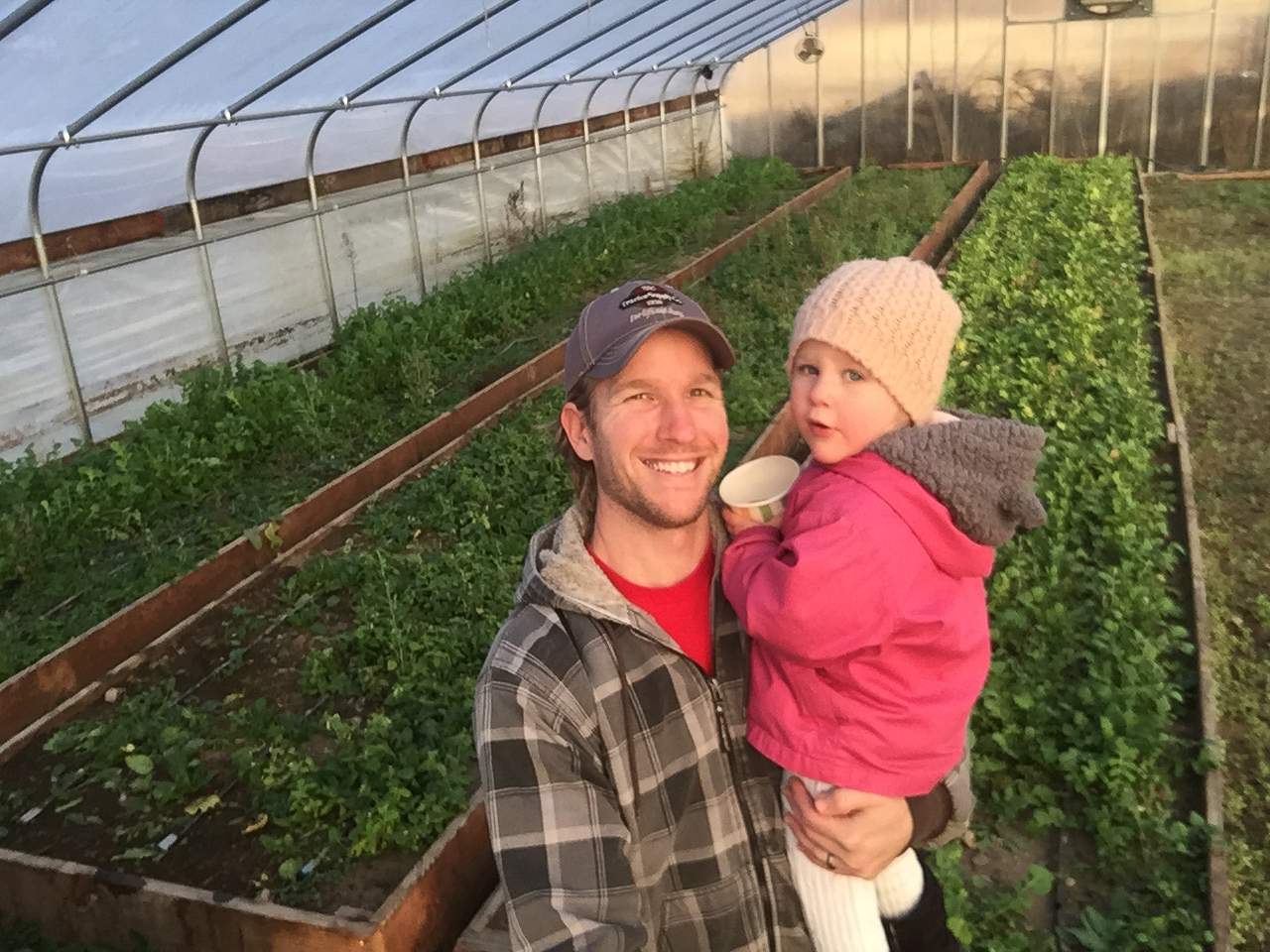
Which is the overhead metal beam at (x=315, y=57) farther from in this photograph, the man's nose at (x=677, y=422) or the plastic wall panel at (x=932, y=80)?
the plastic wall panel at (x=932, y=80)

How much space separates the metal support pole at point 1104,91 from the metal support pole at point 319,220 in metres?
12.4

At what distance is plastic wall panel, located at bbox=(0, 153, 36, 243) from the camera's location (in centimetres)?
647

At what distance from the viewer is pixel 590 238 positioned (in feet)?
39.4

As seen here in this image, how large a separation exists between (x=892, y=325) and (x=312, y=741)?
2859mm

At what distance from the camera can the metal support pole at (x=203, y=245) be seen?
7.91 m

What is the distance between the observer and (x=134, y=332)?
756 centimetres

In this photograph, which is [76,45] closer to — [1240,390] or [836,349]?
[836,349]

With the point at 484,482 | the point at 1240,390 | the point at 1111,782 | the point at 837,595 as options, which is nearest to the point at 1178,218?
the point at 1240,390

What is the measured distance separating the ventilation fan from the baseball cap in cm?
1713

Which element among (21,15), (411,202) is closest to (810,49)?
(411,202)

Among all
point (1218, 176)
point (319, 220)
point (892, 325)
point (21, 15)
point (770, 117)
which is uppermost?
point (21, 15)

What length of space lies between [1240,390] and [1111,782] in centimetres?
473

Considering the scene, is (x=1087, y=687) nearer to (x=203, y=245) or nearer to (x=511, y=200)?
(x=203, y=245)

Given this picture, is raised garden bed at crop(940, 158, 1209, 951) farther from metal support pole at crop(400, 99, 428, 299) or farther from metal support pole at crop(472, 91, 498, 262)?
metal support pole at crop(472, 91, 498, 262)
